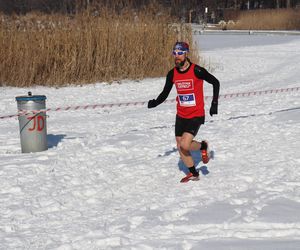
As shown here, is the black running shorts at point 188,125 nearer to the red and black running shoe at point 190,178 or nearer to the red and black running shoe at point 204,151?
the red and black running shoe at point 204,151

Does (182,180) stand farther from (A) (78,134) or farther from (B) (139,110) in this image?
(B) (139,110)

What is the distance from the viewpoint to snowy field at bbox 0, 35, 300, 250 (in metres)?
4.25

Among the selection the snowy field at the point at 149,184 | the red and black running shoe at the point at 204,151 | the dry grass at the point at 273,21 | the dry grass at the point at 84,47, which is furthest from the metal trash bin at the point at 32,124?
the dry grass at the point at 273,21

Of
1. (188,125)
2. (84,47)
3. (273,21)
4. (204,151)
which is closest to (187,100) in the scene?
(188,125)

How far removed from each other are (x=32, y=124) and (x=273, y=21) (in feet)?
137

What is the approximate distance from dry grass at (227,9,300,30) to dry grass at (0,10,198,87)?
105 feet

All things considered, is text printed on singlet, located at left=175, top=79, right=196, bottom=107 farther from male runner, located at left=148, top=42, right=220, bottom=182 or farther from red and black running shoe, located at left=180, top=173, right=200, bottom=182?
red and black running shoe, located at left=180, top=173, right=200, bottom=182

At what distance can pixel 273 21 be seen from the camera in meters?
46.2

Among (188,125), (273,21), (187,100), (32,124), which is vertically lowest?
(32,124)

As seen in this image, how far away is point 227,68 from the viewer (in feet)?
57.9

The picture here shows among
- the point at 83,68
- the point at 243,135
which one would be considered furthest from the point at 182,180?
the point at 83,68

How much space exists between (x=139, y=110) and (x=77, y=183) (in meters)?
4.95

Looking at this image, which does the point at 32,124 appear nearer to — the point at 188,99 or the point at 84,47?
the point at 188,99

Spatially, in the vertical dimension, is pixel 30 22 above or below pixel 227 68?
above
